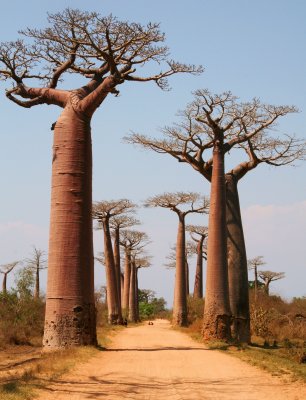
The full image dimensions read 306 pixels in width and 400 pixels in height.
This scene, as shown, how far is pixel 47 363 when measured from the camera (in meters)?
6.66

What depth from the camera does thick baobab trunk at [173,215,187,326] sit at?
2092 cm

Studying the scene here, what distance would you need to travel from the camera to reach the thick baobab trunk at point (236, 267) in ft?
40.3

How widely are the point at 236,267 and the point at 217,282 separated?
1214 millimetres

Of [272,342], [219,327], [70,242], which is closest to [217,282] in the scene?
[219,327]

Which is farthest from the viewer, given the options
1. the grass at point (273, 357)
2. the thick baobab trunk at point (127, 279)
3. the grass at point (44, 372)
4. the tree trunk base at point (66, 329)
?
the thick baobab trunk at point (127, 279)

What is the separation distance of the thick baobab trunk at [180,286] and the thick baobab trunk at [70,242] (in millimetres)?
12009

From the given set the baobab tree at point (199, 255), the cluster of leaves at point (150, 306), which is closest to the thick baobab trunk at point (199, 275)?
the baobab tree at point (199, 255)

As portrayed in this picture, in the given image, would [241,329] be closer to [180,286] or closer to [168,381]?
[168,381]

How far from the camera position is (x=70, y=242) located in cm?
885

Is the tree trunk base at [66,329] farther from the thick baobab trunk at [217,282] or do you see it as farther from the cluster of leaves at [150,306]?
the cluster of leaves at [150,306]

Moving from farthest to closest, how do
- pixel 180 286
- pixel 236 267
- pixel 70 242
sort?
pixel 180 286 → pixel 236 267 → pixel 70 242

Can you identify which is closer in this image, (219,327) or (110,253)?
(219,327)

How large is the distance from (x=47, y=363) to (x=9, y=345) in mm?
6060

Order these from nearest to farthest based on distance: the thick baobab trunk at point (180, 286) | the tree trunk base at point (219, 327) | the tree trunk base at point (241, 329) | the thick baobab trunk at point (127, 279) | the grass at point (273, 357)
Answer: the grass at point (273, 357) → the tree trunk base at point (219, 327) → the tree trunk base at point (241, 329) → the thick baobab trunk at point (180, 286) → the thick baobab trunk at point (127, 279)
